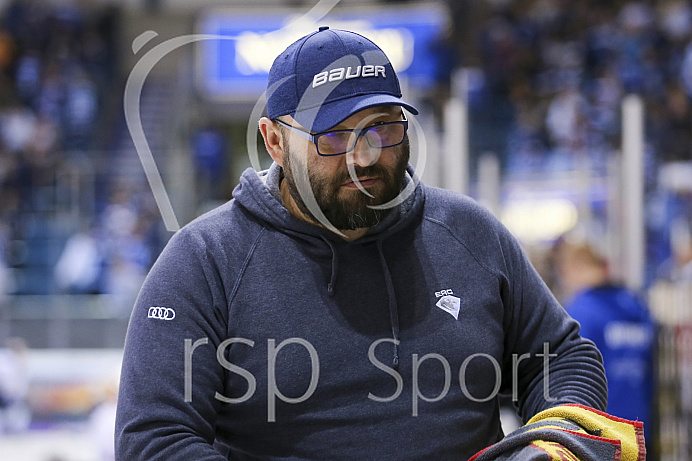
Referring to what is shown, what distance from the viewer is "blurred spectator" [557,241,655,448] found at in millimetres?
4141

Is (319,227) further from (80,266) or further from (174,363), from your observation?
(80,266)

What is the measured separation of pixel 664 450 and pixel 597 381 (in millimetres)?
3249

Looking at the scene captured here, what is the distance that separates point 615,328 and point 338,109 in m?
3.15

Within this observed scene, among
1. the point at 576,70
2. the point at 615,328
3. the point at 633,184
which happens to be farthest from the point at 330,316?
the point at 576,70

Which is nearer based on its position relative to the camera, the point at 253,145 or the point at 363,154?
the point at 363,154

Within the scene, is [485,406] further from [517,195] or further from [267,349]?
[517,195]

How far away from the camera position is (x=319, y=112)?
4.60 feet

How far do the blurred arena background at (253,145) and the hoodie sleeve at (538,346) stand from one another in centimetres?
53

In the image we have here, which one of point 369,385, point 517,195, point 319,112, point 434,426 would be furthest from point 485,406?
point 517,195

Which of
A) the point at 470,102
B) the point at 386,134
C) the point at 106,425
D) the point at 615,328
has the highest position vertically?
the point at 470,102

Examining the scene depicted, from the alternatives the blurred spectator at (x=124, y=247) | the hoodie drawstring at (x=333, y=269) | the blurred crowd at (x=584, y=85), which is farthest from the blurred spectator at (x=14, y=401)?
the hoodie drawstring at (x=333, y=269)

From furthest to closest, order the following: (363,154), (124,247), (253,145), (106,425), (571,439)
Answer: (124,247) → (106,425) → (253,145) → (363,154) → (571,439)

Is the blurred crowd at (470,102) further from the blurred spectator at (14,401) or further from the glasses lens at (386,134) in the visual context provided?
the glasses lens at (386,134)

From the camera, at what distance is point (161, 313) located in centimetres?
138
